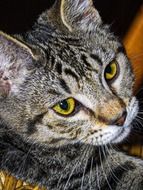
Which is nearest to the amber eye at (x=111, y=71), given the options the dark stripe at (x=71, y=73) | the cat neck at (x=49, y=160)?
the dark stripe at (x=71, y=73)

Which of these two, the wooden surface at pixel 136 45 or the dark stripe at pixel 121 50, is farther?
the dark stripe at pixel 121 50

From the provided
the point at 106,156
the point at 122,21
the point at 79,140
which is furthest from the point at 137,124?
the point at 122,21

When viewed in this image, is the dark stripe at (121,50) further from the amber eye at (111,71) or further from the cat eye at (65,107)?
the cat eye at (65,107)

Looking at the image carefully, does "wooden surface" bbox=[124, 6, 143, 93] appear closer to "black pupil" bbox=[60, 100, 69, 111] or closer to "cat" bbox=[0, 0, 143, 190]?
"cat" bbox=[0, 0, 143, 190]

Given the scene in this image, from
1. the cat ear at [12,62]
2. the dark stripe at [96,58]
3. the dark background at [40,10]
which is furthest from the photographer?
the dark background at [40,10]

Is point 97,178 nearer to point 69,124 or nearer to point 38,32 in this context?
point 69,124

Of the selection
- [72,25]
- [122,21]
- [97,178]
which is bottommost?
[97,178]

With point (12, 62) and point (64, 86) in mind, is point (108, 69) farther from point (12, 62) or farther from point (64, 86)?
point (12, 62)

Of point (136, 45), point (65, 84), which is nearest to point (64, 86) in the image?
point (65, 84)
